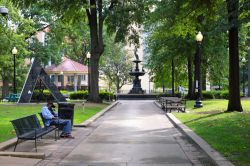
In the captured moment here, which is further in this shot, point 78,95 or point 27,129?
point 78,95

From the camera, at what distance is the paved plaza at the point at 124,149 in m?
11.2

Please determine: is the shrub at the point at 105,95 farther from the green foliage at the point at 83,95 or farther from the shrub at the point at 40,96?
the shrub at the point at 40,96

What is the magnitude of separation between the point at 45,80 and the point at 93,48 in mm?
4811

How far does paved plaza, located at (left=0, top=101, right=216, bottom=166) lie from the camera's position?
440 inches

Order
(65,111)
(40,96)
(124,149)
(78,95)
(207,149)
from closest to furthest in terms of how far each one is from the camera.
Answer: (207,149) < (124,149) < (65,111) < (40,96) < (78,95)

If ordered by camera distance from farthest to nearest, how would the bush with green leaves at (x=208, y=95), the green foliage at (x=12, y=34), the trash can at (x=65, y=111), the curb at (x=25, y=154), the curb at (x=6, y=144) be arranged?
the bush with green leaves at (x=208, y=95) → the green foliage at (x=12, y=34) → the trash can at (x=65, y=111) → the curb at (x=6, y=144) → the curb at (x=25, y=154)

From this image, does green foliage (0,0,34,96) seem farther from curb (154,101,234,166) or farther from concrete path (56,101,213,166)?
curb (154,101,234,166)

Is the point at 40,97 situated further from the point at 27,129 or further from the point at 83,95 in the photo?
the point at 27,129

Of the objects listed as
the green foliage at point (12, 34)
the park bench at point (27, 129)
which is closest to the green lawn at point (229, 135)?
the park bench at point (27, 129)

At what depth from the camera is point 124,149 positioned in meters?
13.3

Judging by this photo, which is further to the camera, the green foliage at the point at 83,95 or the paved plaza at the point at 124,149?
the green foliage at the point at 83,95

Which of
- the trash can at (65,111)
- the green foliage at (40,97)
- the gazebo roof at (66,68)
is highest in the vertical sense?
the gazebo roof at (66,68)

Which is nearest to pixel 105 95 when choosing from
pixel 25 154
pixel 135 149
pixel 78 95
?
pixel 78 95

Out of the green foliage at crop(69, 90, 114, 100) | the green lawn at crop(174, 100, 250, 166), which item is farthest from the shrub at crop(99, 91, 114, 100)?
the green lawn at crop(174, 100, 250, 166)
